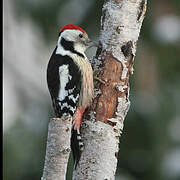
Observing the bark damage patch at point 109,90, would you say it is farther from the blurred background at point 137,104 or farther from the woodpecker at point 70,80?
the blurred background at point 137,104

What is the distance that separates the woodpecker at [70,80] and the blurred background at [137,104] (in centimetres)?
403

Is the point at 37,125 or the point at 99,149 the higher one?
the point at 99,149

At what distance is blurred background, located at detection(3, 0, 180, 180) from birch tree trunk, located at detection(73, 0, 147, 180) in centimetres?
437

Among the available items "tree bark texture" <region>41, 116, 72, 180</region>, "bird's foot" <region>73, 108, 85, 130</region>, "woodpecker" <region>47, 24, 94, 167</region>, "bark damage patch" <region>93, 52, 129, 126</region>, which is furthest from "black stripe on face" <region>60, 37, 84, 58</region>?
"tree bark texture" <region>41, 116, 72, 180</region>

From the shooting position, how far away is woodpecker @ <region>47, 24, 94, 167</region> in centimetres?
488

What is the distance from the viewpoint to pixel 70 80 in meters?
5.01

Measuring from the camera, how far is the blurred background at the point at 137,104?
374 inches

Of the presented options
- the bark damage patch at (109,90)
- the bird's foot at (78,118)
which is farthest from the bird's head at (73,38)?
the bird's foot at (78,118)

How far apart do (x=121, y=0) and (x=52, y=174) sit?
1.78 m

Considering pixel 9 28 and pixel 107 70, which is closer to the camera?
→ pixel 107 70

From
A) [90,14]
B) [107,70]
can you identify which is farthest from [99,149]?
[90,14]

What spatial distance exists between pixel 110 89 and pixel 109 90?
0.05 feet

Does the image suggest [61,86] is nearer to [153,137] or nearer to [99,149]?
[99,149]

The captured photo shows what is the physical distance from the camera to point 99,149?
4.46 meters
